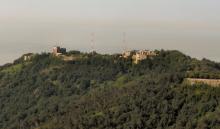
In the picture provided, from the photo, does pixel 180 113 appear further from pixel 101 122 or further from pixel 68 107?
pixel 68 107

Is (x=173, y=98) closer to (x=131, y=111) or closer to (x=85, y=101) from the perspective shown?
(x=131, y=111)

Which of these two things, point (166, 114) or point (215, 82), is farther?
point (215, 82)

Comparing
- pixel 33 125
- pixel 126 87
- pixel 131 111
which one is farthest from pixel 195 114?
pixel 33 125

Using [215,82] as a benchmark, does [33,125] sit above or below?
below

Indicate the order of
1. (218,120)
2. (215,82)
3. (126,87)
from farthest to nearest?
1. (126,87)
2. (215,82)
3. (218,120)

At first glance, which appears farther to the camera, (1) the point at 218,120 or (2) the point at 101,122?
(2) the point at 101,122

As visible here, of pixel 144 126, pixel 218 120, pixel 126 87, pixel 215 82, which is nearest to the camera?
pixel 218 120

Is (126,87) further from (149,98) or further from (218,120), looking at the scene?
(218,120)

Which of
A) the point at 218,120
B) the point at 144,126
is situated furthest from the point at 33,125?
the point at 218,120
